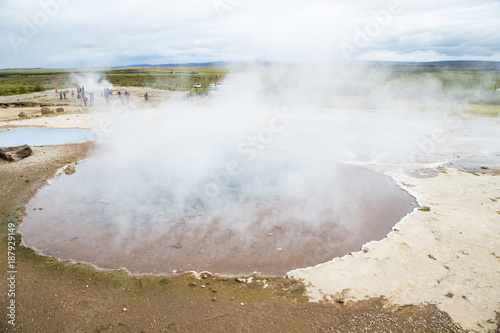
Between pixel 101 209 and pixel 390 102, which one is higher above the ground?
pixel 390 102

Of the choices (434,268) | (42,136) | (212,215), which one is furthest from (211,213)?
(42,136)

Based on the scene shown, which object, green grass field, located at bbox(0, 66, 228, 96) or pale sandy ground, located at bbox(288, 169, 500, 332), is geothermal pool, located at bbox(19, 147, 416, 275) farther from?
green grass field, located at bbox(0, 66, 228, 96)

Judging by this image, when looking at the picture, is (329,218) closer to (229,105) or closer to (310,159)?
(310,159)

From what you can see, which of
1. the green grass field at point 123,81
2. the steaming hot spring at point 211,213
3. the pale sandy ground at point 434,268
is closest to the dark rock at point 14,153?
the steaming hot spring at point 211,213

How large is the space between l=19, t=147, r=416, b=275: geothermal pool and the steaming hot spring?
22 millimetres

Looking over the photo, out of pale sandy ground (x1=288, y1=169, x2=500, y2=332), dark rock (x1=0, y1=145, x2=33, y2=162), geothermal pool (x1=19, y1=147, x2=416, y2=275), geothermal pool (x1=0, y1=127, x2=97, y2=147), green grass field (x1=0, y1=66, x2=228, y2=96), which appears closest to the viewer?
pale sandy ground (x1=288, y1=169, x2=500, y2=332)

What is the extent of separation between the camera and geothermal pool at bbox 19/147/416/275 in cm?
481

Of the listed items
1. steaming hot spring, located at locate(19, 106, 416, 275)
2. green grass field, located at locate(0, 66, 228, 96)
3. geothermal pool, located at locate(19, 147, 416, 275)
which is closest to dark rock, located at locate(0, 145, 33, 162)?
steaming hot spring, located at locate(19, 106, 416, 275)

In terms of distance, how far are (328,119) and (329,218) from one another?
1195cm

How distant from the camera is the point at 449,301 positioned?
3.91 metres

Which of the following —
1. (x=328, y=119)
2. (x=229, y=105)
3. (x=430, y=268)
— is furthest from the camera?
(x=229, y=105)

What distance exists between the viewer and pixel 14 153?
9.17 m

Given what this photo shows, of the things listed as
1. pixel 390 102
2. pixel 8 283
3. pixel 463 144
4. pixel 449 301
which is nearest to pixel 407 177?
pixel 449 301

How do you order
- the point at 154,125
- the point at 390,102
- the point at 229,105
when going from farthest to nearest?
the point at 390,102 → the point at 229,105 → the point at 154,125
